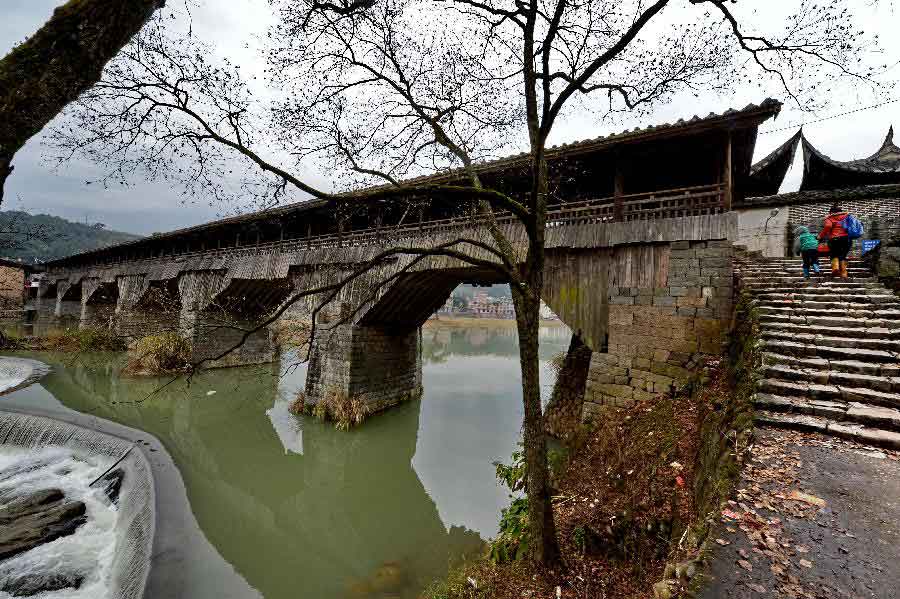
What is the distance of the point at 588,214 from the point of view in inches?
340

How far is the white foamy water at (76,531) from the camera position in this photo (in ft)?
16.8

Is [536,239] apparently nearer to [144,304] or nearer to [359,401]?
[359,401]

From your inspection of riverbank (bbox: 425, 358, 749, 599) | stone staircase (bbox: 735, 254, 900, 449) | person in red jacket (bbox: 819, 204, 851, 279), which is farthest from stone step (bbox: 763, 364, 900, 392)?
person in red jacket (bbox: 819, 204, 851, 279)

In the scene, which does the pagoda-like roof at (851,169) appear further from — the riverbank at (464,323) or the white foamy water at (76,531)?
the riverbank at (464,323)

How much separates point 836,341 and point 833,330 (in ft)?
1.11

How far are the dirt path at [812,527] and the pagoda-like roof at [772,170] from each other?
14.4 metres

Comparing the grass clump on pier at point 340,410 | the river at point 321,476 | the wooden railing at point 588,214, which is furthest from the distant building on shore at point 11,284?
the grass clump on pier at point 340,410

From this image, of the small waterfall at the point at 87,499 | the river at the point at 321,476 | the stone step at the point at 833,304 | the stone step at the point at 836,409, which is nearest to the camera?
the stone step at the point at 836,409

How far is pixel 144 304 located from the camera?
817 inches

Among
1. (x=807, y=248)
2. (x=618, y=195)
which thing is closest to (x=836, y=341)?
(x=807, y=248)

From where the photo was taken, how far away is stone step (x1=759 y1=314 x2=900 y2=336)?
4.85 m

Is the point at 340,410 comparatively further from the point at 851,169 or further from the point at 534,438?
the point at 851,169

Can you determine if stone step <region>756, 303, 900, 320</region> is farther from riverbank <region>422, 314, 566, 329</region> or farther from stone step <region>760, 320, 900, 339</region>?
riverbank <region>422, 314, 566, 329</region>

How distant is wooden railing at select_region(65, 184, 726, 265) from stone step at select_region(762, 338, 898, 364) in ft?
10.4
